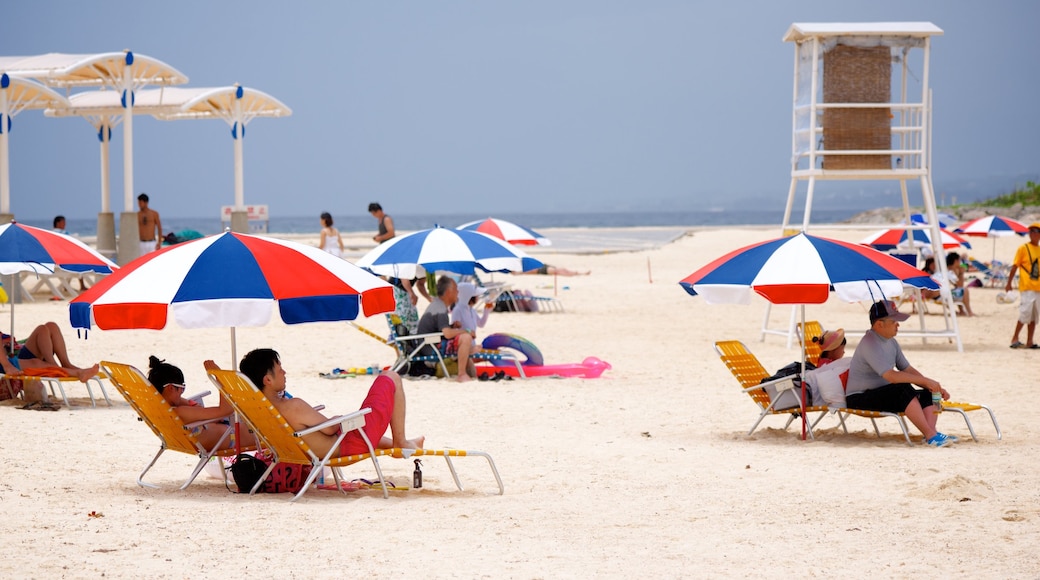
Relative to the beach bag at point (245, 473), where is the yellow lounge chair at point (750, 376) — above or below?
above

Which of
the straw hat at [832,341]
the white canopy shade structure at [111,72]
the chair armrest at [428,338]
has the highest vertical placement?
the white canopy shade structure at [111,72]

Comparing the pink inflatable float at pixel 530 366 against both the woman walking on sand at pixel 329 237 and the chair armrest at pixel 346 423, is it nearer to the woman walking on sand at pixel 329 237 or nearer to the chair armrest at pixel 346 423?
the chair armrest at pixel 346 423

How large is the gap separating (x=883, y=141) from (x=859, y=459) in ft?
25.3

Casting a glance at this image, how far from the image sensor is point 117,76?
72.9ft

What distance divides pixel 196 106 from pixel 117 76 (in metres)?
4.02

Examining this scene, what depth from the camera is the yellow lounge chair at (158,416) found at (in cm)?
629

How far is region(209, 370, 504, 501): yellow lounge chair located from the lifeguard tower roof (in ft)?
30.9

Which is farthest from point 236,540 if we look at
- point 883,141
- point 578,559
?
point 883,141

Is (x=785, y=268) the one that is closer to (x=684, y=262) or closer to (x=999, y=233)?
(x=999, y=233)

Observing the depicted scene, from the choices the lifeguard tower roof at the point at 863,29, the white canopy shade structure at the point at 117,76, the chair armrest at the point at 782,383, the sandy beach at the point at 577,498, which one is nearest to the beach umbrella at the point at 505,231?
the lifeguard tower roof at the point at 863,29

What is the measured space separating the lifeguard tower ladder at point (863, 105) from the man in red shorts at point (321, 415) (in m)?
8.44

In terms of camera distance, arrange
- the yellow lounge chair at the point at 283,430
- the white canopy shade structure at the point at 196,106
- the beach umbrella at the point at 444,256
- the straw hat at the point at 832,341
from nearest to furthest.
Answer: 1. the yellow lounge chair at the point at 283,430
2. the straw hat at the point at 832,341
3. the beach umbrella at the point at 444,256
4. the white canopy shade structure at the point at 196,106

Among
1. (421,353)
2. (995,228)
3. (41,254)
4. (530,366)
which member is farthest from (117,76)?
(995,228)

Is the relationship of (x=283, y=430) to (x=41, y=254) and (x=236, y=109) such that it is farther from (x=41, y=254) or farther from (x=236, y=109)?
(x=236, y=109)
